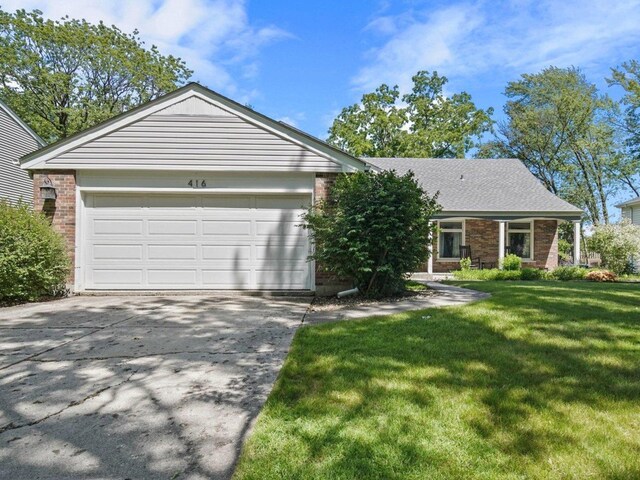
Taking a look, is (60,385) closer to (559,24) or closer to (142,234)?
(142,234)

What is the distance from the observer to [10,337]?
4332 mm

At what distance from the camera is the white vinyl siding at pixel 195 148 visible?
25.3 ft

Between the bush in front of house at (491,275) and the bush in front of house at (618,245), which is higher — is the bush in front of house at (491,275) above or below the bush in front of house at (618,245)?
below

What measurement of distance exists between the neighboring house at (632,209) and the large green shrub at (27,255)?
26.1 meters

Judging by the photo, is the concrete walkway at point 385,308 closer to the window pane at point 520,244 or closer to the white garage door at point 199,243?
the white garage door at point 199,243

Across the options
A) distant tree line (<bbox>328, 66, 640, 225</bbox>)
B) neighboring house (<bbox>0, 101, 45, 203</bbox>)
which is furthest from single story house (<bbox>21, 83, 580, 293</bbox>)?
distant tree line (<bbox>328, 66, 640, 225</bbox>)

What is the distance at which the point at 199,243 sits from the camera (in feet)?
26.0

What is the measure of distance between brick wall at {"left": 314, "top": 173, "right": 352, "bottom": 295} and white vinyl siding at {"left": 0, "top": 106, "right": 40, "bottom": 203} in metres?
12.4

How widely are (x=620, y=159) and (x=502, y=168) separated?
16280mm

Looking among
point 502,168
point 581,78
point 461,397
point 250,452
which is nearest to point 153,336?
point 250,452

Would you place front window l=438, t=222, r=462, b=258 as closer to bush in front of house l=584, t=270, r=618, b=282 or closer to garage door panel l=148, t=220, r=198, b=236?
bush in front of house l=584, t=270, r=618, b=282

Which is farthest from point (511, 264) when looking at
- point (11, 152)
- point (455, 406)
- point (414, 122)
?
point (11, 152)

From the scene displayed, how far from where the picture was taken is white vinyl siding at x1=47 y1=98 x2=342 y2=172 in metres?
7.70

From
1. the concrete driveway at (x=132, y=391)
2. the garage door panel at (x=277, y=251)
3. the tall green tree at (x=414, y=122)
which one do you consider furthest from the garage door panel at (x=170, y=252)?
the tall green tree at (x=414, y=122)
